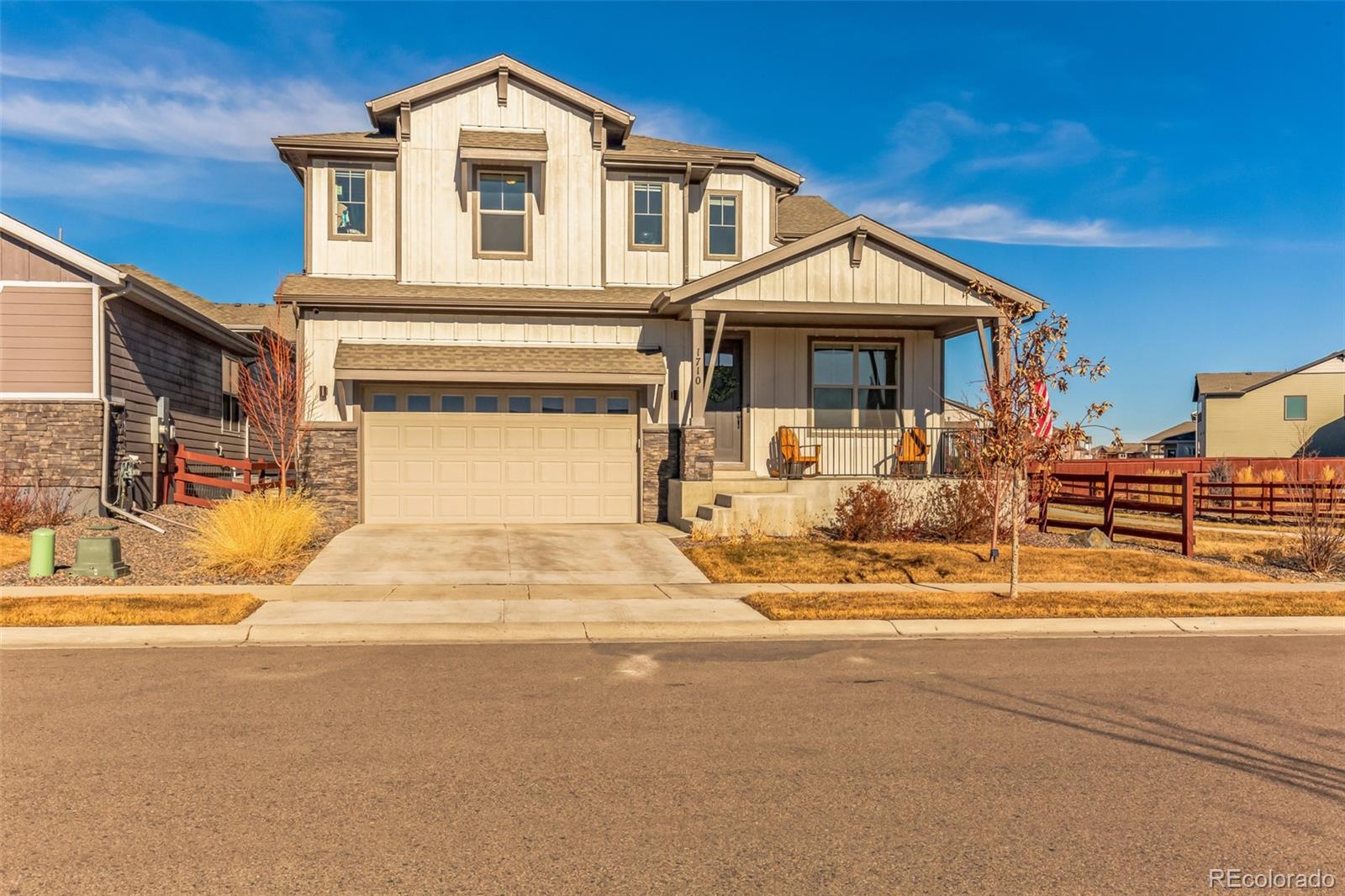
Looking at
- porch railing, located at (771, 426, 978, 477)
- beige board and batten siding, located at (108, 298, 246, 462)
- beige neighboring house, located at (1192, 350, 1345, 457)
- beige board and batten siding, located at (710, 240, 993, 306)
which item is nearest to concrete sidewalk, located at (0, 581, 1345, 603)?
porch railing, located at (771, 426, 978, 477)

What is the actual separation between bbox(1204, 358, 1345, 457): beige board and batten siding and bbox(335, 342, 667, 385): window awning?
39.3 meters

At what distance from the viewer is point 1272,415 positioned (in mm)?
48406

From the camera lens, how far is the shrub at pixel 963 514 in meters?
17.1

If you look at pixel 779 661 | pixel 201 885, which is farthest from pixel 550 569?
pixel 201 885

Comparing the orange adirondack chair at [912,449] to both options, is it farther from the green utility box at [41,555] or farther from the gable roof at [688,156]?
the green utility box at [41,555]

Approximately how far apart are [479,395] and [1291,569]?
14.4 metres

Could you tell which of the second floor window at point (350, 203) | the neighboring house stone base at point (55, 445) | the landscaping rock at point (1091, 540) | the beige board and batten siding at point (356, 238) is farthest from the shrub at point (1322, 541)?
the neighboring house stone base at point (55, 445)

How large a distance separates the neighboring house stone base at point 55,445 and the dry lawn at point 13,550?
1817 mm

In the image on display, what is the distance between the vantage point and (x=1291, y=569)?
15.6 m

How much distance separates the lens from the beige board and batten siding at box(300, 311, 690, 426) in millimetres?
18859

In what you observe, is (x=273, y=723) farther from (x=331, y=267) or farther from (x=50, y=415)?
(x=331, y=267)

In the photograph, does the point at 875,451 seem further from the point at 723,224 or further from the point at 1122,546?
the point at 723,224

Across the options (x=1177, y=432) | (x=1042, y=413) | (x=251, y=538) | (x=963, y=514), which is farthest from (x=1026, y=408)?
(x=1177, y=432)

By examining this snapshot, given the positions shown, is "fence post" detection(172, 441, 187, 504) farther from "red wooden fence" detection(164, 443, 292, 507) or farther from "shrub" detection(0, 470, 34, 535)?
"shrub" detection(0, 470, 34, 535)
